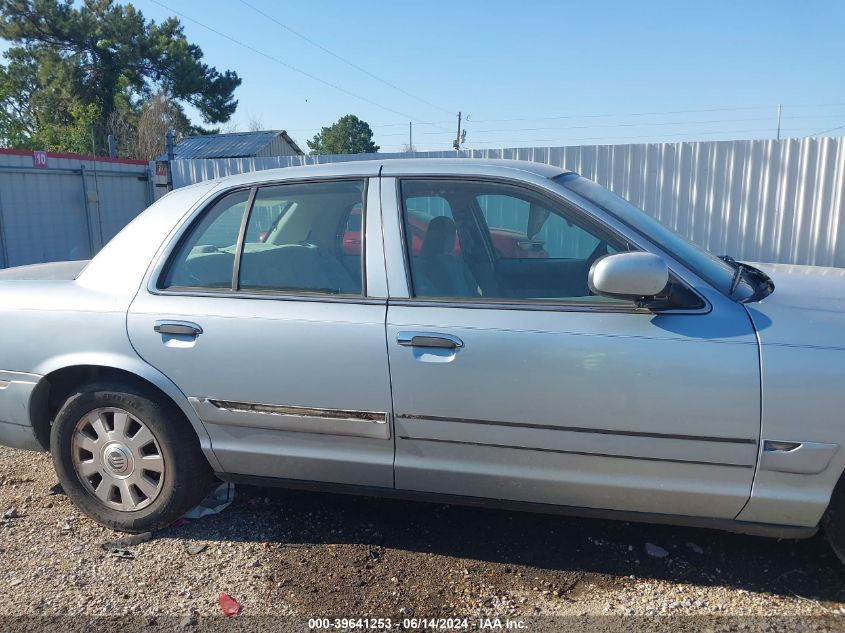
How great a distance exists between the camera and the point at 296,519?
3.44 metres

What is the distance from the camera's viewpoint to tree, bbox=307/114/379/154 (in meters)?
47.5

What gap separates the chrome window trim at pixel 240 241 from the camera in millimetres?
3004

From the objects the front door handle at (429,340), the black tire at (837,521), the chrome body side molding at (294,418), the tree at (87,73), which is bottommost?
the black tire at (837,521)

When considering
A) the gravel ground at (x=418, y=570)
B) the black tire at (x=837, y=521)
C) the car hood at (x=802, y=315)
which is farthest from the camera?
the gravel ground at (x=418, y=570)

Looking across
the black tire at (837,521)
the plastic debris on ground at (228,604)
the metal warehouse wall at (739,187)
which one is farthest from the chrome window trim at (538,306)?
the metal warehouse wall at (739,187)

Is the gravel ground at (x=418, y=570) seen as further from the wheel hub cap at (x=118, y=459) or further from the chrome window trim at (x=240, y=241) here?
the chrome window trim at (x=240, y=241)

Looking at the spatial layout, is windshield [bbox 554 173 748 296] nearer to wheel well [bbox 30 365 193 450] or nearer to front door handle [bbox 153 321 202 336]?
front door handle [bbox 153 321 202 336]

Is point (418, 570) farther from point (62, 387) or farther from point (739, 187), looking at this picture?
point (739, 187)

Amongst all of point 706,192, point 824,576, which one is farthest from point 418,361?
point 706,192

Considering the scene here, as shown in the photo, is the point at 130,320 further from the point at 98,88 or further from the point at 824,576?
the point at 98,88

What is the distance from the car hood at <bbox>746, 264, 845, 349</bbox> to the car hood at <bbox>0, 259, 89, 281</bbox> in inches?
129

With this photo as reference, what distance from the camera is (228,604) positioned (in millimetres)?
2748

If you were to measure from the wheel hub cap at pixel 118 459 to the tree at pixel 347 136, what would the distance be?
45.2 m

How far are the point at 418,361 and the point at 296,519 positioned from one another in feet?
4.20
